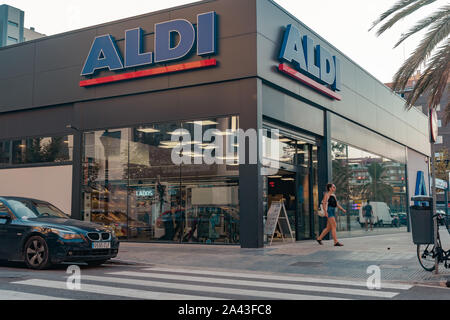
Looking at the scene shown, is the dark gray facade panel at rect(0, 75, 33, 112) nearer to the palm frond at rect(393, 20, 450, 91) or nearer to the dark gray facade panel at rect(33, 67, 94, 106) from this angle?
the dark gray facade panel at rect(33, 67, 94, 106)

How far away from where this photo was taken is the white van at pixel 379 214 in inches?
890

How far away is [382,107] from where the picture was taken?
26062 mm

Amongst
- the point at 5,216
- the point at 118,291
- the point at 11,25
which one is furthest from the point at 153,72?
the point at 11,25

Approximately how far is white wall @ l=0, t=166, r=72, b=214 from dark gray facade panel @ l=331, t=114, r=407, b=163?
10.9 metres

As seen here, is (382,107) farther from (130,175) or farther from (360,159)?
(130,175)

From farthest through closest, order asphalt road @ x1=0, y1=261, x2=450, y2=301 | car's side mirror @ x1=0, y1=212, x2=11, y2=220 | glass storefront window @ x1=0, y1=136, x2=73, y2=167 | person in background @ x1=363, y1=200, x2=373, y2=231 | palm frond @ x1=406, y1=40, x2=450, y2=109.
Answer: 1. person in background @ x1=363, y1=200, x2=373, y2=231
2. glass storefront window @ x1=0, y1=136, x2=73, y2=167
3. palm frond @ x1=406, y1=40, x2=450, y2=109
4. car's side mirror @ x1=0, y1=212, x2=11, y2=220
5. asphalt road @ x1=0, y1=261, x2=450, y2=301

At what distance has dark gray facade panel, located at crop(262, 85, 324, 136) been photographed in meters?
15.8

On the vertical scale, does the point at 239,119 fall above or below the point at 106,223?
above

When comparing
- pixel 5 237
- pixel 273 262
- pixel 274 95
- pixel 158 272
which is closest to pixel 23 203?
pixel 5 237

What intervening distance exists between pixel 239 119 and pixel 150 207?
445 cm

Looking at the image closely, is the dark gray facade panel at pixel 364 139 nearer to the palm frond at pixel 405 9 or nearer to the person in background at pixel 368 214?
the person in background at pixel 368 214

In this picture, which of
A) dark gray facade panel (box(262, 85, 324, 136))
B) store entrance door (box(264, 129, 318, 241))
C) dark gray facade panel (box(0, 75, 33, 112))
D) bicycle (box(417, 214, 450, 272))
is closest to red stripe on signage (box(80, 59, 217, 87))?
dark gray facade panel (box(262, 85, 324, 136))

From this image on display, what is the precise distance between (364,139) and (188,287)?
1785cm

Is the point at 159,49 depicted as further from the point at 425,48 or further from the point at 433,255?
the point at 433,255
